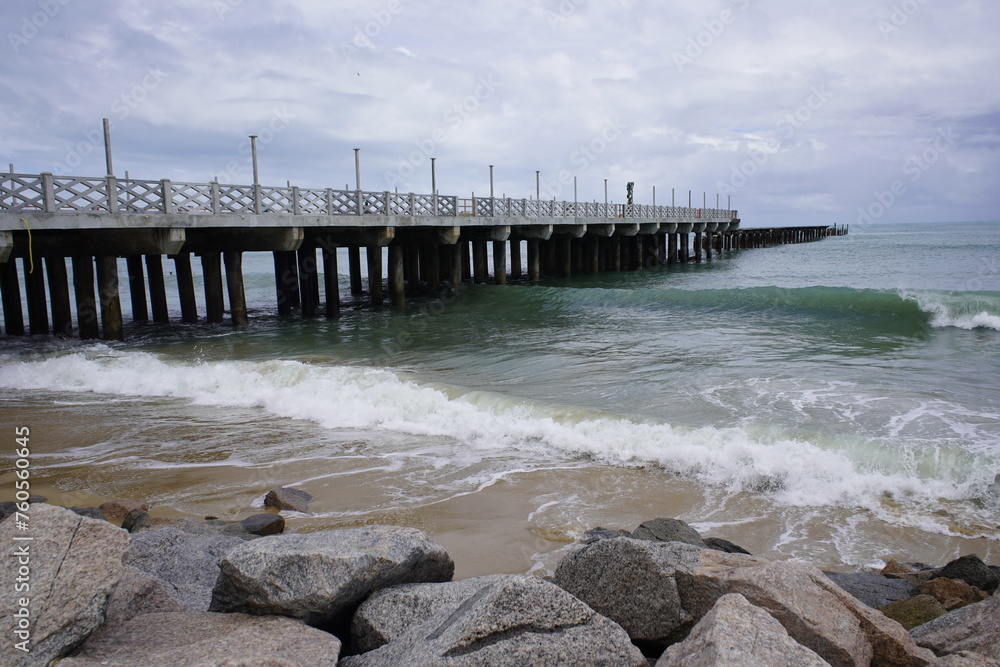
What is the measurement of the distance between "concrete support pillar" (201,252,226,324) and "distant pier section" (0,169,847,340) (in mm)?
35

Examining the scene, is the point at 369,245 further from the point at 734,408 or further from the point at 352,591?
the point at 352,591

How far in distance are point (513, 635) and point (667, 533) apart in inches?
105

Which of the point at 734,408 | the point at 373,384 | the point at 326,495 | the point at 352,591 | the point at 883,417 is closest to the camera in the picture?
the point at 352,591

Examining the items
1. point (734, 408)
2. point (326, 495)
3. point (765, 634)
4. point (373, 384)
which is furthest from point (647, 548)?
point (373, 384)

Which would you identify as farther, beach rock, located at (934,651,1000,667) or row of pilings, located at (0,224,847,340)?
row of pilings, located at (0,224,847,340)

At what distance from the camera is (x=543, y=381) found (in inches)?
486

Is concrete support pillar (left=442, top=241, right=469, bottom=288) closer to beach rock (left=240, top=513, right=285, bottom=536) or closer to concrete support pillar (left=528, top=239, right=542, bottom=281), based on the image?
Result: concrete support pillar (left=528, top=239, right=542, bottom=281)

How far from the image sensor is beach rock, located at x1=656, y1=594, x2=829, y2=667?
258 centimetres

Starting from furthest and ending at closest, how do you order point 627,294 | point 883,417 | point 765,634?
→ point 627,294 < point 883,417 < point 765,634

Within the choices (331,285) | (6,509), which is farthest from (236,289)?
(6,509)

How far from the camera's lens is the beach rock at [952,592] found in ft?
14.3

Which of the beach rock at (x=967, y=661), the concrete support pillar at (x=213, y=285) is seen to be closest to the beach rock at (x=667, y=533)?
the beach rock at (x=967, y=661)

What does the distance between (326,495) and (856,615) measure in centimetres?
495

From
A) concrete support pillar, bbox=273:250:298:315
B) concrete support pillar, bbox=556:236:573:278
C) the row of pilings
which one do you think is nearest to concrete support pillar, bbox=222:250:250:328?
the row of pilings
